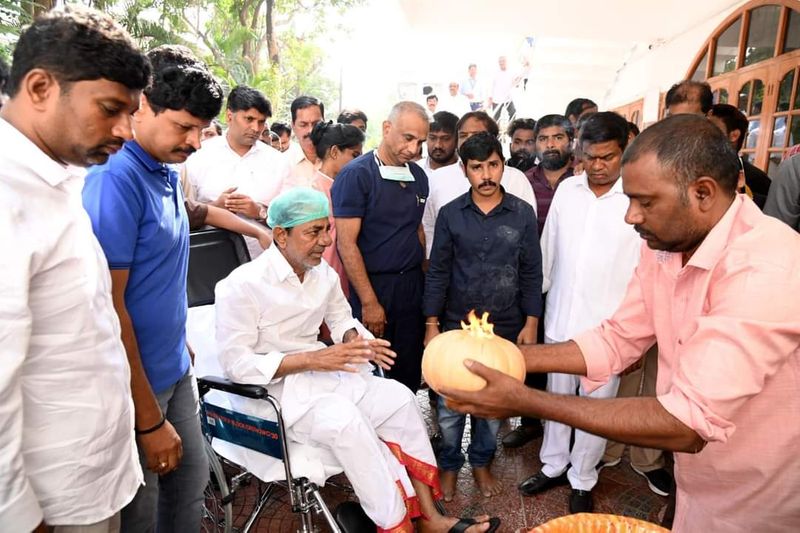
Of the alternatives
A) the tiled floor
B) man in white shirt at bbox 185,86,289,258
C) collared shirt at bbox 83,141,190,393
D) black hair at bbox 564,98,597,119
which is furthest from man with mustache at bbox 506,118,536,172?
collared shirt at bbox 83,141,190,393

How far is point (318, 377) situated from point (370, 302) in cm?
86

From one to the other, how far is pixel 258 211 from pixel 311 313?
0.86 m

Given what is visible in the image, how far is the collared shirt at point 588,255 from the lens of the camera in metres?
3.01

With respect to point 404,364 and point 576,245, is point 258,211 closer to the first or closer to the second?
point 404,364

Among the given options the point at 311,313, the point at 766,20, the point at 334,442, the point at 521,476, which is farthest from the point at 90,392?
the point at 766,20

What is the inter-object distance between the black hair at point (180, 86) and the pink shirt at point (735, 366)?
1.68 m

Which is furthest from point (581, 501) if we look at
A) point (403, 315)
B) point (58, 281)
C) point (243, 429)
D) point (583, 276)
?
point (58, 281)

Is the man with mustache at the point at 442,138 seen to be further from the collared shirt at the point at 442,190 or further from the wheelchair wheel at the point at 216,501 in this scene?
the wheelchair wheel at the point at 216,501

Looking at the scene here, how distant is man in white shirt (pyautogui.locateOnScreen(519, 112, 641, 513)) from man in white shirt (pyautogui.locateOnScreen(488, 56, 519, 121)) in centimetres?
800

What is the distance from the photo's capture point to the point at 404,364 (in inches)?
145

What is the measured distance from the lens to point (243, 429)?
246 cm

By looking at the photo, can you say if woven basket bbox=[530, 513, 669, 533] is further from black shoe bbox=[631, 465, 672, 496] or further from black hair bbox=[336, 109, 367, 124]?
black hair bbox=[336, 109, 367, 124]

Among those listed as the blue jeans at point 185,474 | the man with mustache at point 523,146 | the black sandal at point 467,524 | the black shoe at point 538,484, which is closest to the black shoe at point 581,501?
the black shoe at point 538,484

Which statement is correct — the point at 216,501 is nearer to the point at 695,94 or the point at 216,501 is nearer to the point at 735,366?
the point at 735,366
